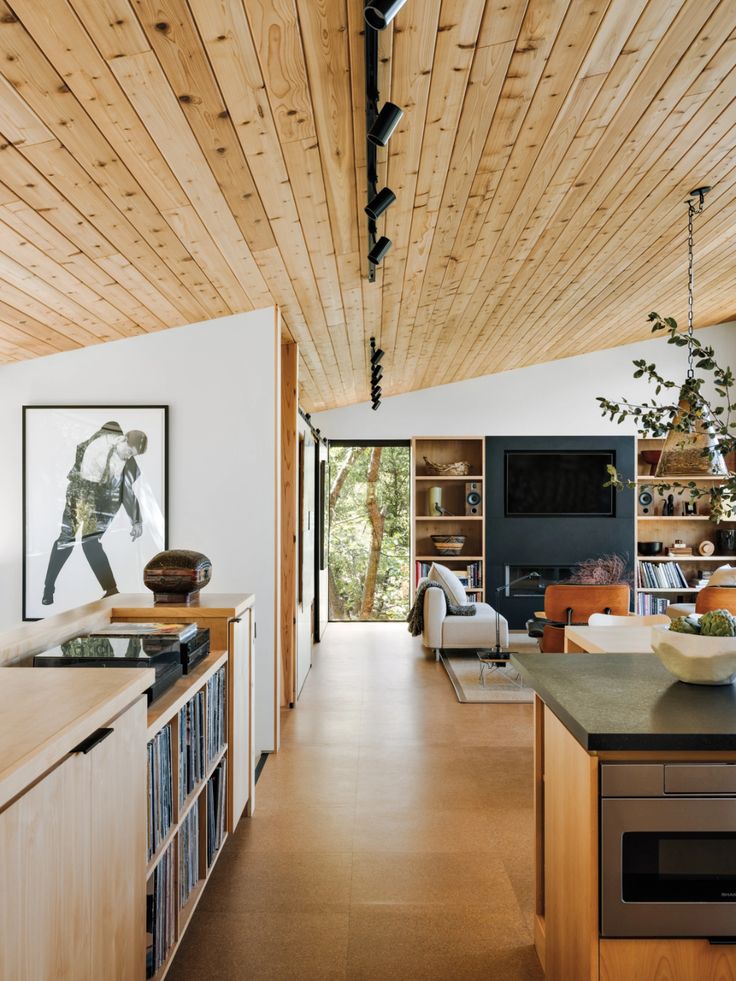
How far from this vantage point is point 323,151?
8.36 ft

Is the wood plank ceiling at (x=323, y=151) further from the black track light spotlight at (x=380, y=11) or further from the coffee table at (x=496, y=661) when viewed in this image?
the coffee table at (x=496, y=661)

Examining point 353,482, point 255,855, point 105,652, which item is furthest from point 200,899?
point 353,482

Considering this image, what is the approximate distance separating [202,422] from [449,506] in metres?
5.16

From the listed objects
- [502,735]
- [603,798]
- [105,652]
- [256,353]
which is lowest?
[502,735]

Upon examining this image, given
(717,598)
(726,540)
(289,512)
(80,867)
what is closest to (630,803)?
(80,867)

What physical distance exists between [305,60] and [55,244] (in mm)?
1201

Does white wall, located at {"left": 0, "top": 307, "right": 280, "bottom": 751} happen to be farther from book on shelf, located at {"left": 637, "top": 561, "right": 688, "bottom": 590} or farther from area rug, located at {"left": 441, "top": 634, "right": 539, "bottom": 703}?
book on shelf, located at {"left": 637, "top": 561, "right": 688, "bottom": 590}

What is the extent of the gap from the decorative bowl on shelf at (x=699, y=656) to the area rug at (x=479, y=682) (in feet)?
11.1

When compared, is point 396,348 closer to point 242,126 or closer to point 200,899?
point 242,126

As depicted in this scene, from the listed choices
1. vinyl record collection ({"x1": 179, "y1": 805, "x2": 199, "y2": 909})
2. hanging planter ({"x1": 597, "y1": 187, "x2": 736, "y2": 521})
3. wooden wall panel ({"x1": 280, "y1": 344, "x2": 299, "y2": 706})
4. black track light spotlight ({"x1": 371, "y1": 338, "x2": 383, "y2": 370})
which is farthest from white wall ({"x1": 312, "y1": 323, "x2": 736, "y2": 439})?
vinyl record collection ({"x1": 179, "y1": 805, "x2": 199, "y2": 909})

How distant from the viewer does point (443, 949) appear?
2.37 meters

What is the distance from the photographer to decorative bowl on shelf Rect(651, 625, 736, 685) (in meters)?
1.98

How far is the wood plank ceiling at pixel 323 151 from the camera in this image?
1.87 m

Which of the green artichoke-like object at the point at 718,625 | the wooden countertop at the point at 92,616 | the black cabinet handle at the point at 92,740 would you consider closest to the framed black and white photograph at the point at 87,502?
the wooden countertop at the point at 92,616
